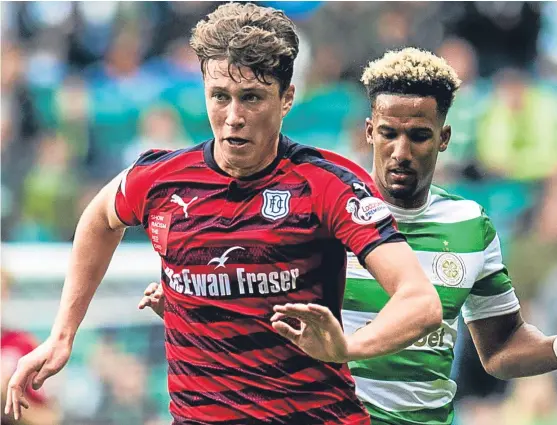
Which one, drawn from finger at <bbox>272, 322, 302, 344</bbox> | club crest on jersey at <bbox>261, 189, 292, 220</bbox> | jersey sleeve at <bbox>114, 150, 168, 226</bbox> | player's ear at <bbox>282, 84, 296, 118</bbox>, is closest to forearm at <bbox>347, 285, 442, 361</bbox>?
finger at <bbox>272, 322, 302, 344</bbox>

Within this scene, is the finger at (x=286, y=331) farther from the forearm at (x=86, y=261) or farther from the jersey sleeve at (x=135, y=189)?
the forearm at (x=86, y=261)

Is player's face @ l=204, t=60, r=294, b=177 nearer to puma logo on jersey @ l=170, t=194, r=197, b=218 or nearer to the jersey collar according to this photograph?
puma logo on jersey @ l=170, t=194, r=197, b=218

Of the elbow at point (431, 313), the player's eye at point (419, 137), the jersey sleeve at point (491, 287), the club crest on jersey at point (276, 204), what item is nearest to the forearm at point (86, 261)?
the club crest on jersey at point (276, 204)

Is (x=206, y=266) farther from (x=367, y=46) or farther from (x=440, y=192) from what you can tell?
(x=367, y=46)

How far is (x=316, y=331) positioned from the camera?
3188 mm

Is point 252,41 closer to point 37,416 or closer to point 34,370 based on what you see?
point 34,370

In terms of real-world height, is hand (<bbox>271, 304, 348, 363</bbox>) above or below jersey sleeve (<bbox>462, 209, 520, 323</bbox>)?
above

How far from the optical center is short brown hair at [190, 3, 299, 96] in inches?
142

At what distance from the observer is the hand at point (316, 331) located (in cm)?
309

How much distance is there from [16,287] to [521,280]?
3.93 metres

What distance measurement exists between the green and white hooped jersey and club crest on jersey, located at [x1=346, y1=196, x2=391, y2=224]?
926 millimetres

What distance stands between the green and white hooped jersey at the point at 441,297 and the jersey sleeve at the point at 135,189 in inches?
37.4

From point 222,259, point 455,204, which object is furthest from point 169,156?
point 455,204

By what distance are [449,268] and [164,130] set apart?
6132mm
